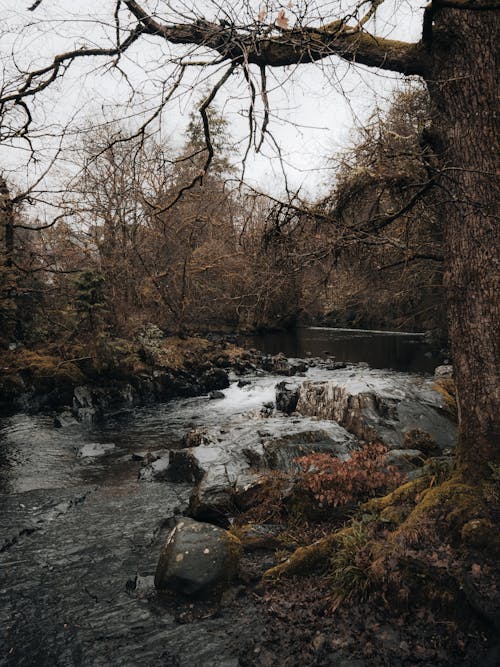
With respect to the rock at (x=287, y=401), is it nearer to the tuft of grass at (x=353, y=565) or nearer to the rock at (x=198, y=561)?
the rock at (x=198, y=561)

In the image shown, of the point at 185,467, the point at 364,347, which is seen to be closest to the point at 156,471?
the point at 185,467

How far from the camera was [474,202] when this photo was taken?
3.99 meters

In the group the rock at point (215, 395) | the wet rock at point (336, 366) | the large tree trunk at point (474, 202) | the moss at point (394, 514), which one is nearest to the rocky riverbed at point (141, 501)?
the moss at point (394, 514)

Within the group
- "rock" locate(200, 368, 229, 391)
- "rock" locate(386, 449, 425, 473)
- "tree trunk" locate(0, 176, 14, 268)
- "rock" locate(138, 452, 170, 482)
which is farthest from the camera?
"rock" locate(200, 368, 229, 391)

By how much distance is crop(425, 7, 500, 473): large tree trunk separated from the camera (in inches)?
162

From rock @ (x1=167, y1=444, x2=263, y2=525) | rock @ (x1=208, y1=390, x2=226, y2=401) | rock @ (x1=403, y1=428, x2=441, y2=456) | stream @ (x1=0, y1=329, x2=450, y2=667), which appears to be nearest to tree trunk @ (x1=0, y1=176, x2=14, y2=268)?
stream @ (x1=0, y1=329, x2=450, y2=667)

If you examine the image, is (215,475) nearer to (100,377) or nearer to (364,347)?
(100,377)

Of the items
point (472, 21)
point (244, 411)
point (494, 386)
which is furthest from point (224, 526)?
point (244, 411)

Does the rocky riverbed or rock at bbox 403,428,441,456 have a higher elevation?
rock at bbox 403,428,441,456

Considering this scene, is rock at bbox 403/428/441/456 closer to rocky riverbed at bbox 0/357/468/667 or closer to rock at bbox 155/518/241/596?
rocky riverbed at bbox 0/357/468/667

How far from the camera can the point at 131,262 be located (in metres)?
20.5

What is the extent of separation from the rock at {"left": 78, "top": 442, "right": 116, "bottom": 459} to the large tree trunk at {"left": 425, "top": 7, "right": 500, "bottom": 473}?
8.08 metres

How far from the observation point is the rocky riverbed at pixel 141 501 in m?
3.84

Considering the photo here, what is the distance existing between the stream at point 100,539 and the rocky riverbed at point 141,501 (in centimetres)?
2
